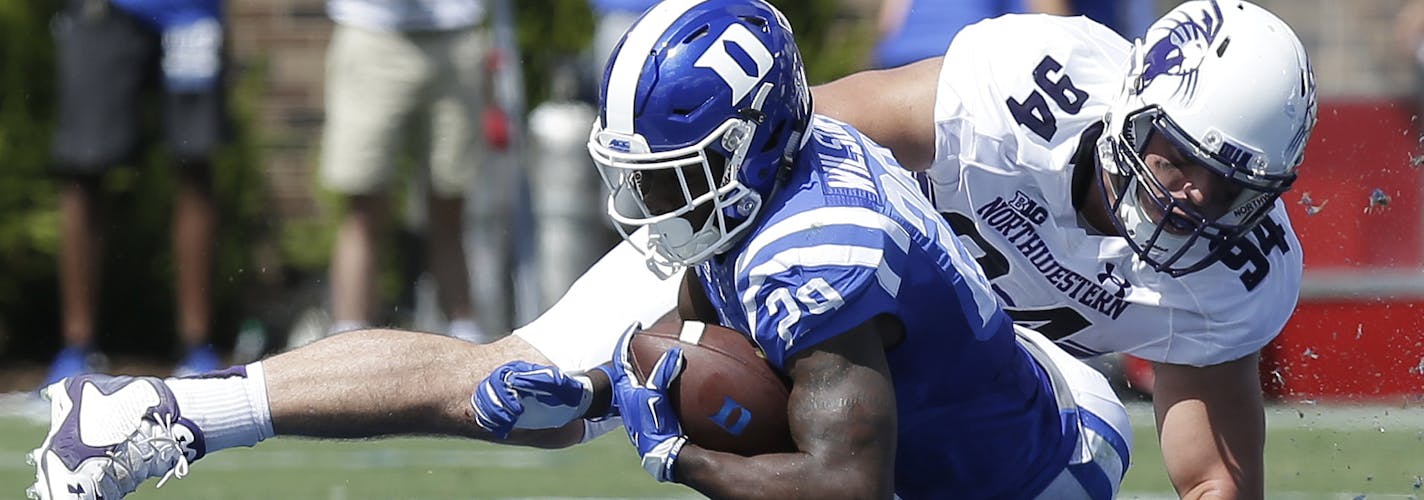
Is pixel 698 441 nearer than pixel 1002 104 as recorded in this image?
Yes

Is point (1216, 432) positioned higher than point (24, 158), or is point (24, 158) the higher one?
point (1216, 432)

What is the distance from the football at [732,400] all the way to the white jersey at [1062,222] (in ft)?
2.45

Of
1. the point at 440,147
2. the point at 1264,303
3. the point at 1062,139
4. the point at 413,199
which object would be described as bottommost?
the point at 413,199

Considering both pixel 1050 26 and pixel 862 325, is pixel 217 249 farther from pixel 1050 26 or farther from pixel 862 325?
pixel 862 325

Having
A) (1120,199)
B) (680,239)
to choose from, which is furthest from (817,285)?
(1120,199)

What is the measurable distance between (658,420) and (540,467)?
240 cm

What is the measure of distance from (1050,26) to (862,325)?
100 centimetres

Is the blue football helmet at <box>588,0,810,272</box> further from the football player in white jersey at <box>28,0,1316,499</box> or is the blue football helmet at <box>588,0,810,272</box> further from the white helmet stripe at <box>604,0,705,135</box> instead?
the football player in white jersey at <box>28,0,1316,499</box>

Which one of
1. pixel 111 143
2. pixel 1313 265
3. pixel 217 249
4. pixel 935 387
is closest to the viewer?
pixel 935 387

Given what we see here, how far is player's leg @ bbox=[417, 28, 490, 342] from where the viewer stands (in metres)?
7.00

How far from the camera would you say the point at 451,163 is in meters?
7.00

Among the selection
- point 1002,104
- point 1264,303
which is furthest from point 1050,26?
point 1264,303

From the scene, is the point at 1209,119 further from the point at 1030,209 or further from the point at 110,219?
the point at 110,219

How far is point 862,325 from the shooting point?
120 inches
